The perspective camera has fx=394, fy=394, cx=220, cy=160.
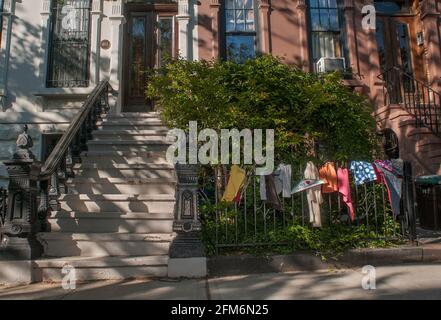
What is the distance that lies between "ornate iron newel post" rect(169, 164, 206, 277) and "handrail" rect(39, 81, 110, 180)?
2.07 m

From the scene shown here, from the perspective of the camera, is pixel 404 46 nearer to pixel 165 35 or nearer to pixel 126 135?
pixel 165 35

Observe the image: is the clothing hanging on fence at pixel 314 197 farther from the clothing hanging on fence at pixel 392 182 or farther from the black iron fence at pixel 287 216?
the clothing hanging on fence at pixel 392 182

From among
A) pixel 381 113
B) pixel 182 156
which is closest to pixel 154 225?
pixel 182 156

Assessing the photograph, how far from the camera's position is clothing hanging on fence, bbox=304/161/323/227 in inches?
221

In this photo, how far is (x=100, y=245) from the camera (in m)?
5.41

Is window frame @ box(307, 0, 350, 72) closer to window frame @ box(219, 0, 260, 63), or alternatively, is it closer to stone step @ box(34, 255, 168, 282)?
window frame @ box(219, 0, 260, 63)

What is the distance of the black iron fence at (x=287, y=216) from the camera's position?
5.54 meters

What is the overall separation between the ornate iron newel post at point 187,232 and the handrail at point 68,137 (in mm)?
2067

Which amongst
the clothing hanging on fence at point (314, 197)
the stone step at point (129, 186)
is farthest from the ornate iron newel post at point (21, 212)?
the clothing hanging on fence at point (314, 197)

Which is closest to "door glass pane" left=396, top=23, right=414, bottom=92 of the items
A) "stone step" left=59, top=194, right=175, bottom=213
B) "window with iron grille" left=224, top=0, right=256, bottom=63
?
"window with iron grille" left=224, top=0, right=256, bottom=63

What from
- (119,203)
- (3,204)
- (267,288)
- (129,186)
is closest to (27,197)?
(3,204)

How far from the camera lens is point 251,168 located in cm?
604

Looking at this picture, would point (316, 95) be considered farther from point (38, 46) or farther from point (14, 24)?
point (14, 24)

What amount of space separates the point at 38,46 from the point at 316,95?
291 inches
